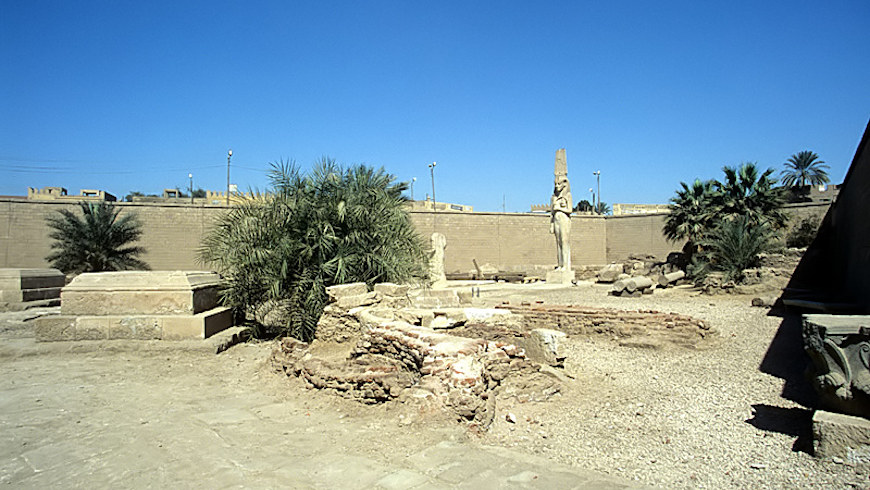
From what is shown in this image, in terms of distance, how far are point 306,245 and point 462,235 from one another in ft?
56.3

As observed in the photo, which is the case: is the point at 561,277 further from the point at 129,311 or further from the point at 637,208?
the point at 637,208

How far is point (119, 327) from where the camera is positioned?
24.9ft

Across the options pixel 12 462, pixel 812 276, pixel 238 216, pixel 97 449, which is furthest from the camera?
pixel 812 276

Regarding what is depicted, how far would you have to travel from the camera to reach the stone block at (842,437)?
3.50 metres

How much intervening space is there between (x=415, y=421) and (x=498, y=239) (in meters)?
21.9

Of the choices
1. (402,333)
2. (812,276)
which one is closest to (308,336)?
(402,333)

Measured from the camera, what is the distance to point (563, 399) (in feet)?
17.9

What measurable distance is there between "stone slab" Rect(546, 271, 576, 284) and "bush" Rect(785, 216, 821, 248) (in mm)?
7582

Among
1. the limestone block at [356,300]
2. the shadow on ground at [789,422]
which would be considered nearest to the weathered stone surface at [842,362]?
the shadow on ground at [789,422]

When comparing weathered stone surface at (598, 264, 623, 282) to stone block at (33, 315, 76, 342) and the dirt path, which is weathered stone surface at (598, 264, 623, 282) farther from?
stone block at (33, 315, 76, 342)

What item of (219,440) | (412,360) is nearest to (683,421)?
(412,360)

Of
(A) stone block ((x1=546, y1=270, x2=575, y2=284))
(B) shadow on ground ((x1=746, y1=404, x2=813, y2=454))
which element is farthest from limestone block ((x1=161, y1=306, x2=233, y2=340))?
(A) stone block ((x1=546, y1=270, x2=575, y2=284))

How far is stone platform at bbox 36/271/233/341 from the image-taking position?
7.57 metres

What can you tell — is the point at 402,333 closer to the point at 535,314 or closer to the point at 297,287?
the point at 297,287
